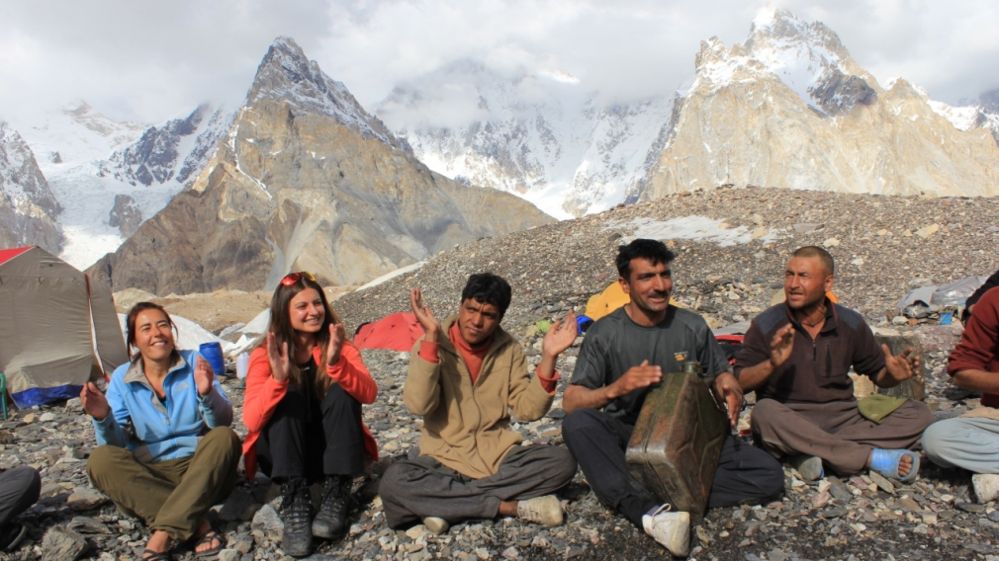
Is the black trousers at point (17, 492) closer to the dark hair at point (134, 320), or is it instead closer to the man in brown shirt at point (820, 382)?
the dark hair at point (134, 320)

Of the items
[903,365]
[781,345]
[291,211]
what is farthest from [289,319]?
[291,211]

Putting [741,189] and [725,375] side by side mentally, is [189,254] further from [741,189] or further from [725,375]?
[725,375]

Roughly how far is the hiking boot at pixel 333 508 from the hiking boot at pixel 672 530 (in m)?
1.50

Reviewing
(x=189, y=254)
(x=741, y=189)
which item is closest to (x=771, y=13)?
(x=189, y=254)

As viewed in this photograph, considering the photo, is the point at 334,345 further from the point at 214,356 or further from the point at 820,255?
the point at 214,356

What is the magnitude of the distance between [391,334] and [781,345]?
697 cm

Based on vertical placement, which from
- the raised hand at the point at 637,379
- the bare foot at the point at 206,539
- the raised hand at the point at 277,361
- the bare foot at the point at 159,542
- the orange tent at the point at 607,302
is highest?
the orange tent at the point at 607,302

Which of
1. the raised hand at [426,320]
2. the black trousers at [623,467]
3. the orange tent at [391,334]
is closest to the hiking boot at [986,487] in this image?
the black trousers at [623,467]

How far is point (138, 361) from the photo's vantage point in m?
3.77

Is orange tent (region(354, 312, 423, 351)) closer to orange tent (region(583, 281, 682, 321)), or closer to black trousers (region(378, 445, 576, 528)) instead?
orange tent (region(583, 281, 682, 321))

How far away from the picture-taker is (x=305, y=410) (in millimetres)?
3684

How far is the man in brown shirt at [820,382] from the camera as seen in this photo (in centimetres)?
375

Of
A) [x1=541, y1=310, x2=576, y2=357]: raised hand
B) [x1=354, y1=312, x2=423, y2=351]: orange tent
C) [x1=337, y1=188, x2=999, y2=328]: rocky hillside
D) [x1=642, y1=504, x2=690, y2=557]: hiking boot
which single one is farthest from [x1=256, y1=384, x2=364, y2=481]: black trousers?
[x1=337, y1=188, x2=999, y2=328]: rocky hillside

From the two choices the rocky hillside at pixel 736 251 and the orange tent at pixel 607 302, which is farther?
the rocky hillside at pixel 736 251
